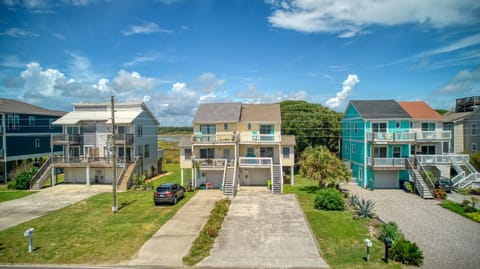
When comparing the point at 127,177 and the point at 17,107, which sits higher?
the point at 17,107

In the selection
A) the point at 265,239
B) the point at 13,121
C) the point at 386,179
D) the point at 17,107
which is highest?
the point at 17,107

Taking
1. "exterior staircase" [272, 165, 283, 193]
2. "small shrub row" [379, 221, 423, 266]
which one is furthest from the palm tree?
"small shrub row" [379, 221, 423, 266]

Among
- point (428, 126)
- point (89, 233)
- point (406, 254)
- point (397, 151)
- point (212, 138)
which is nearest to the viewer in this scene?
point (406, 254)

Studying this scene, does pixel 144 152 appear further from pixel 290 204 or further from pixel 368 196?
pixel 368 196

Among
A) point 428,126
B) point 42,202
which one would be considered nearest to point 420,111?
point 428,126

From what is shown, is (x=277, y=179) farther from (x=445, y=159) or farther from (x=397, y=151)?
(x=445, y=159)
